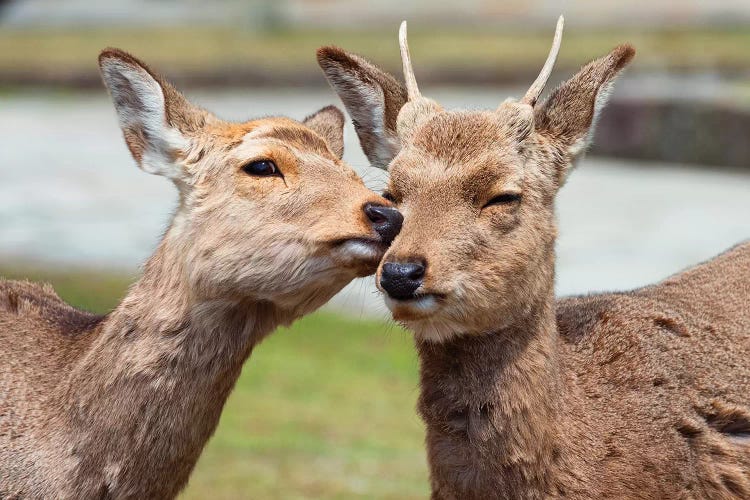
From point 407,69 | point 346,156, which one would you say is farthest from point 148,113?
point 346,156

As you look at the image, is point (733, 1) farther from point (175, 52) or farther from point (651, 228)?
point (651, 228)

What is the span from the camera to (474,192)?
621cm

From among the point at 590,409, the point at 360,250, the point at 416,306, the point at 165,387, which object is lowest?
the point at 590,409

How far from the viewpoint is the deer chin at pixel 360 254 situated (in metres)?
6.19

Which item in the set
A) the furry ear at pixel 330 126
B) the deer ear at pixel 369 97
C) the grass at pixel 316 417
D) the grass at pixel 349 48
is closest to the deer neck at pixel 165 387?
the deer ear at pixel 369 97

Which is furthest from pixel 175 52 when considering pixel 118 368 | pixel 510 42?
pixel 118 368

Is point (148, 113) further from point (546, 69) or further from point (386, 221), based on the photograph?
point (546, 69)

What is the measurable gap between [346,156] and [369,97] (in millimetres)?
14914

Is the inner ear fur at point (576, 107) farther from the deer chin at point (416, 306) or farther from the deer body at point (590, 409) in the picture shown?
the deer chin at point (416, 306)

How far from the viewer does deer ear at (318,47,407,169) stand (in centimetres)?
702

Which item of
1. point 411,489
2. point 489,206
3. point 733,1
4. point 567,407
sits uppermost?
point 489,206

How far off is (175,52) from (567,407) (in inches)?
1110

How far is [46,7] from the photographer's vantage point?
42156 mm

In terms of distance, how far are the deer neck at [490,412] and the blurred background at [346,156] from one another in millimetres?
1662
